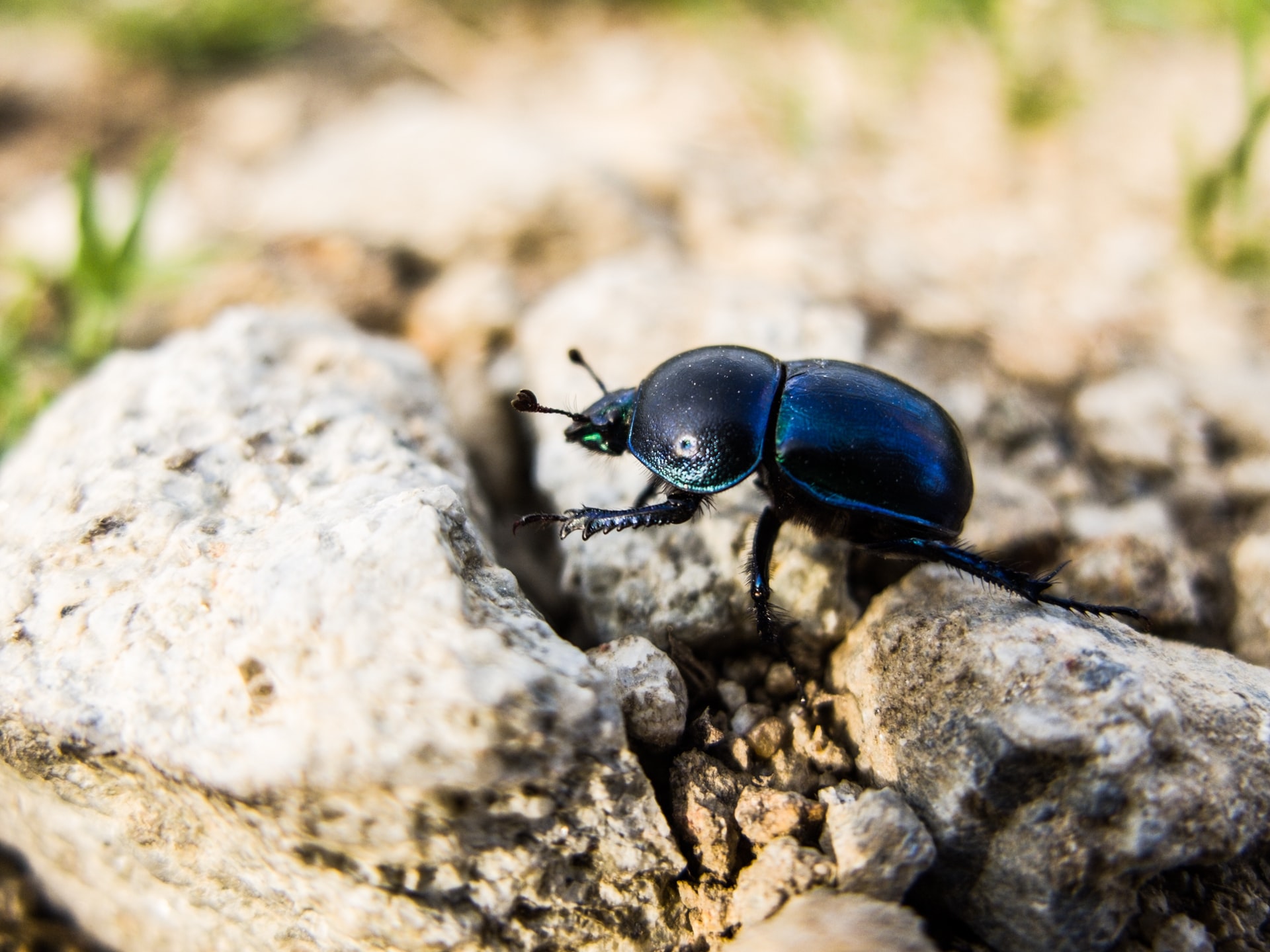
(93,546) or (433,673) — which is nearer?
(433,673)

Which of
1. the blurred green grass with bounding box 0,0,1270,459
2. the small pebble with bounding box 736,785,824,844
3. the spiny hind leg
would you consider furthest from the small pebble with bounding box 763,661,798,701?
the blurred green grass with bounding box 0,0,1270,459

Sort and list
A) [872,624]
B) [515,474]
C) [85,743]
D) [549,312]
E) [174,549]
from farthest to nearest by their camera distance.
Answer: [549,312]
[515,474]
[872,624]
[174,549]
[85,743]

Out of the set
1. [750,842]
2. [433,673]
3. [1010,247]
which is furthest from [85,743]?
[1010,247]

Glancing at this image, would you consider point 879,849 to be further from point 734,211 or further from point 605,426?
point 734,211

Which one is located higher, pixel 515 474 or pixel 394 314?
pixel 394 314

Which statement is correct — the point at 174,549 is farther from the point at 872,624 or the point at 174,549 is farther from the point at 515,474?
the point at 872,624

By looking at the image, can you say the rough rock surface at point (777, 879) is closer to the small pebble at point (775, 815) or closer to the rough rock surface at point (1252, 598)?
the small pebble at point (775, 815)
